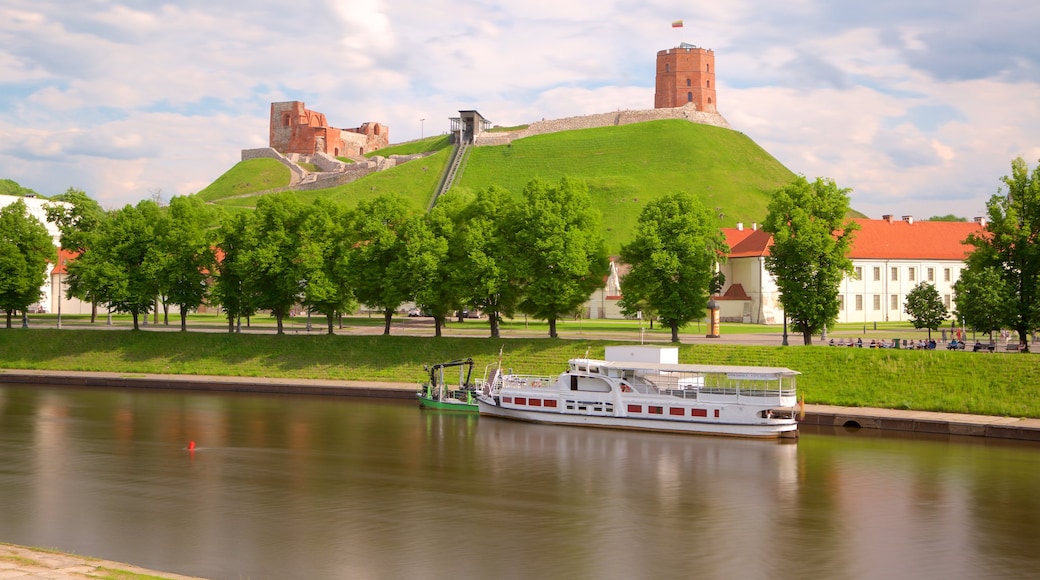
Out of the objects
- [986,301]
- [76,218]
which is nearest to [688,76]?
[76,218]

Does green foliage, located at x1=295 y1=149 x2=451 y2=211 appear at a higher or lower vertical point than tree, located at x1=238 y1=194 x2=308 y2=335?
higher

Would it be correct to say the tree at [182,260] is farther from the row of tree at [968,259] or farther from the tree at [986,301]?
the tree at [986,301]

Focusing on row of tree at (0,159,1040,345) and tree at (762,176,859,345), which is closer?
row of tree at (0,159,1040,345)

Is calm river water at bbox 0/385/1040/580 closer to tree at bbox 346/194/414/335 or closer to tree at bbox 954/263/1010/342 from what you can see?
tree at bbox 954/263/1010/342

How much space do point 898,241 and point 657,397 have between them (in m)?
66.3

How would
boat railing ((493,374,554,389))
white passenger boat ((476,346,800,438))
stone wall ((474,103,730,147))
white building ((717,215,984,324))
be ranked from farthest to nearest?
stone wall ((474,103,730,147))
white building ((717,215,984,324))
boat railing ((493,374,554,389))
white passenger boat ((476,346,800,438))

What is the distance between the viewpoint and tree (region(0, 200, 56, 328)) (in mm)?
80688

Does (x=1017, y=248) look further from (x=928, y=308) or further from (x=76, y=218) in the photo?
(x=76, y=218)

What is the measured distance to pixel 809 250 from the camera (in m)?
60.6

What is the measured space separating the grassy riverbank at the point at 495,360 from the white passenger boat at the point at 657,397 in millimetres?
5095

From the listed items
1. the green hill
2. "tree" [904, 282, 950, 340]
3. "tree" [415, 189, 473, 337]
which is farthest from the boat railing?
the green hill

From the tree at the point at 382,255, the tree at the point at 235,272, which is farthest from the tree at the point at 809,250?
the tree at the point at 235,272

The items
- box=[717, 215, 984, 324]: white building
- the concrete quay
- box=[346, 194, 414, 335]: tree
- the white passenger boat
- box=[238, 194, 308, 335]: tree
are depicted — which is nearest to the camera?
the concrete quay

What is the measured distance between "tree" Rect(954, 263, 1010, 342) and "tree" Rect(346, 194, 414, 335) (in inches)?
1461
